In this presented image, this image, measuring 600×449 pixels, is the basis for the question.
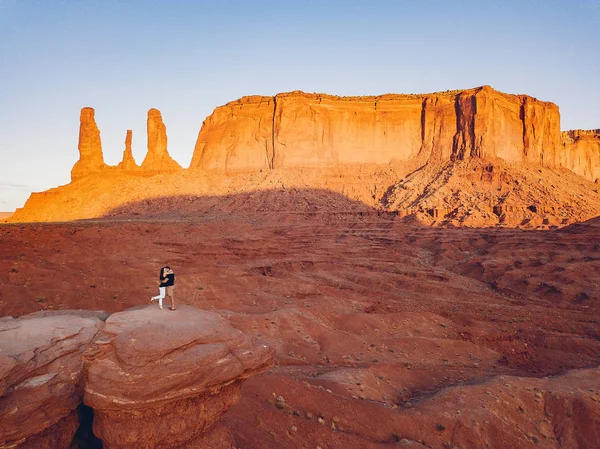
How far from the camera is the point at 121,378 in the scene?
5.39m

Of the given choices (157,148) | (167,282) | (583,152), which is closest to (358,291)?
(167,282)

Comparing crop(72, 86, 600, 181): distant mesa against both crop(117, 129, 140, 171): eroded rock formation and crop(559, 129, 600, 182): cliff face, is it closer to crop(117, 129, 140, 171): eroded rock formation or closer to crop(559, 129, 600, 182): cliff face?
crop(117, 129, 140, 171): eroded rock formation

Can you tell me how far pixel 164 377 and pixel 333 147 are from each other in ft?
261

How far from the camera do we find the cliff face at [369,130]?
80000 millimetres

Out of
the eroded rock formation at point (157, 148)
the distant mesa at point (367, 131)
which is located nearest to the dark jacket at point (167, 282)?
the distant mesa at point (367, 131)

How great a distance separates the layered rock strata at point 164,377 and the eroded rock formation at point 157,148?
91460 mm

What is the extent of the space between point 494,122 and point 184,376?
3299 inches

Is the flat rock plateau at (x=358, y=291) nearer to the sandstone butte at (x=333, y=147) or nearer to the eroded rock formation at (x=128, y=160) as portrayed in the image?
the sandstone butte at (x=333, y=147)

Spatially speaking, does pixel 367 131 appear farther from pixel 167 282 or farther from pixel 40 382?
pixel 40 382

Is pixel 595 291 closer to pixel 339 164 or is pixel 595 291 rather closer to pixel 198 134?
pixel 339 164

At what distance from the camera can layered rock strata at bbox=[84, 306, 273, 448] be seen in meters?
5.43

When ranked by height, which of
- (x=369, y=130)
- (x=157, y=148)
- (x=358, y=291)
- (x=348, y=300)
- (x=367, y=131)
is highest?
(x=369, y=130)

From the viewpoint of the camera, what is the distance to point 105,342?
18.8 ft

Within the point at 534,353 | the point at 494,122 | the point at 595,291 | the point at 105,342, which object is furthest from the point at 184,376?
the point at 494,122
